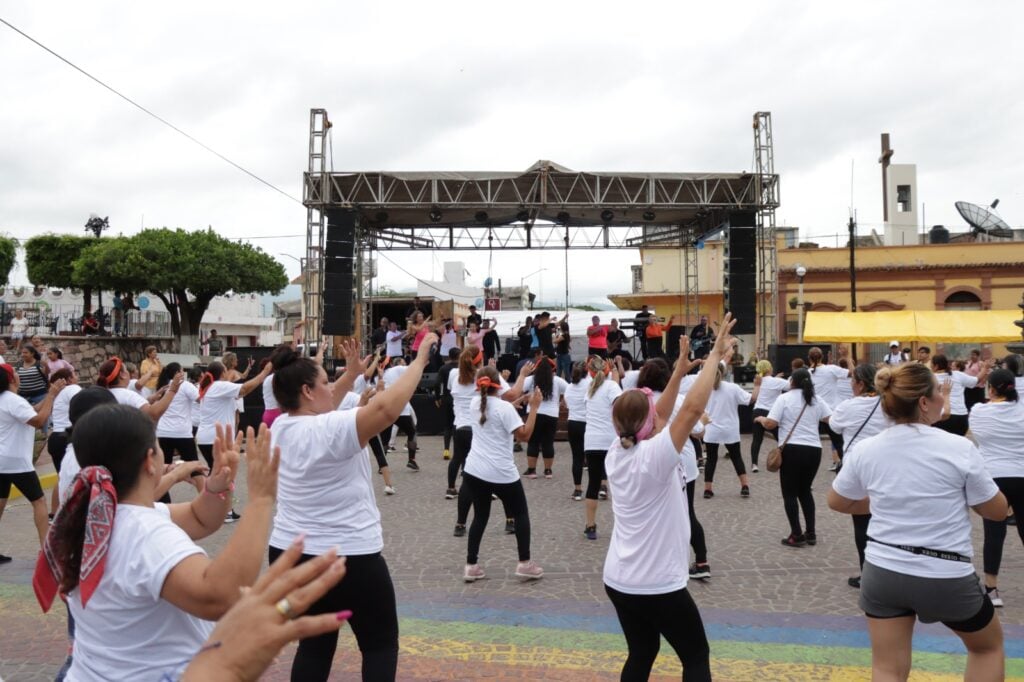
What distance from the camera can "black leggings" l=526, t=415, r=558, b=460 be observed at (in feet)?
33.9

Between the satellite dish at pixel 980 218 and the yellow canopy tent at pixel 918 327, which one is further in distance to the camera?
the satellite dish at pixel 980 218

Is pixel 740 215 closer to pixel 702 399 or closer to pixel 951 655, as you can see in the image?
pixel 951 655

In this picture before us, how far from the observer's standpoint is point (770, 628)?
16.4ft

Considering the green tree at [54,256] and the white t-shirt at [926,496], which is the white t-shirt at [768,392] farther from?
the green tree at [54,256]

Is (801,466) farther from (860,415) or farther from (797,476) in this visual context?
(860,415)

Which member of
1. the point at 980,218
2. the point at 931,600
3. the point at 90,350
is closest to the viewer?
the point at 931,600

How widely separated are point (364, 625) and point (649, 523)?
4.37 feet

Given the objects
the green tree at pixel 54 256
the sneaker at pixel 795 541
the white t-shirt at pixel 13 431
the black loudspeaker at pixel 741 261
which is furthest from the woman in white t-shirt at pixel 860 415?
the green tree at pixel 54 256

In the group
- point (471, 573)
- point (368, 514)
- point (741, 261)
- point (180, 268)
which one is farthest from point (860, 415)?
point (180, 268)

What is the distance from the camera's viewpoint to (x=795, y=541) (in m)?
7.00

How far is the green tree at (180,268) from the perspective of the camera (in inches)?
1072

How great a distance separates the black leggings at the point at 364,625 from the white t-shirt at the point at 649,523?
101cm

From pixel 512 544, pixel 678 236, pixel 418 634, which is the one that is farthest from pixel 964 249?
pixel 418 634

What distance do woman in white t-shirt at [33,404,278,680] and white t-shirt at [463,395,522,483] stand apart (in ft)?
13.7
